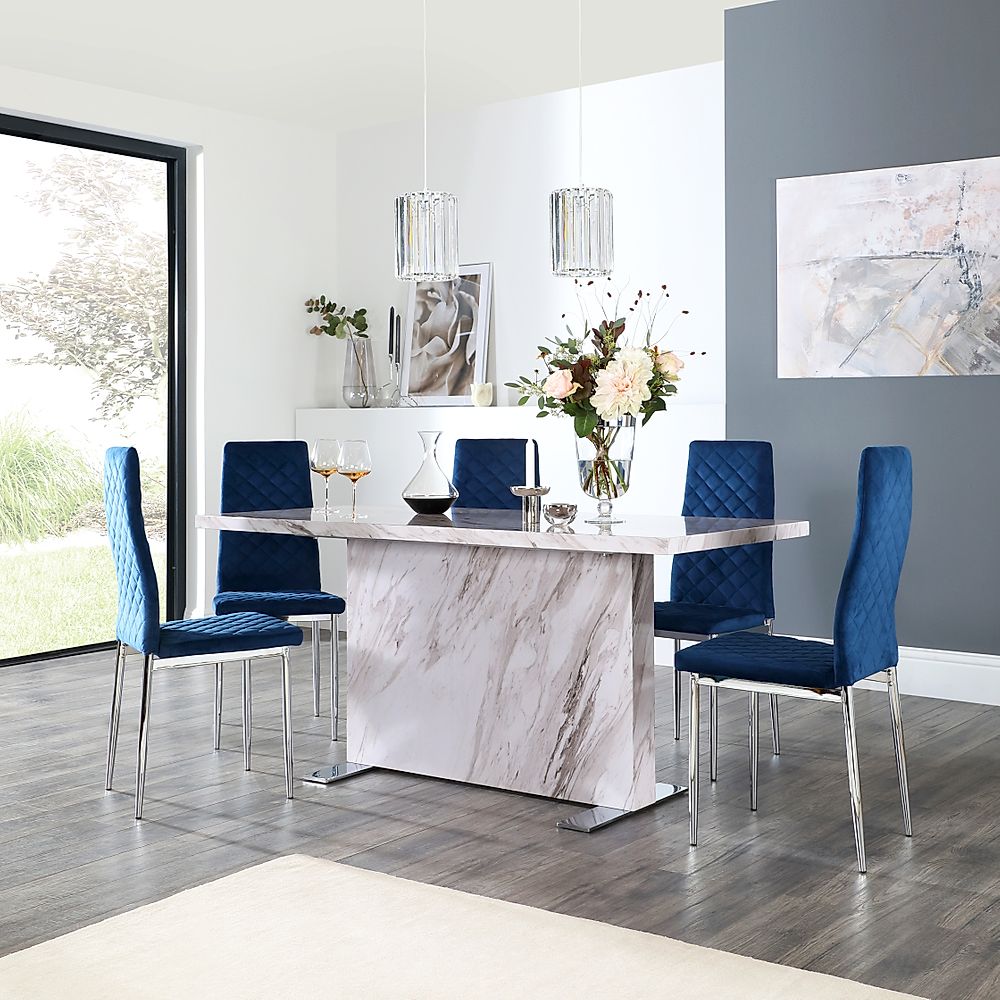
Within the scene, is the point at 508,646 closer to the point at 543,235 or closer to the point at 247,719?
the point at 247,719

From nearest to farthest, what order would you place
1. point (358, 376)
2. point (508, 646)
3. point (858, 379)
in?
1. point (508, 646)
2. point (858, 379)
3. point (358, 376)

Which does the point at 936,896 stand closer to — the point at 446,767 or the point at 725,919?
the point at 725,919

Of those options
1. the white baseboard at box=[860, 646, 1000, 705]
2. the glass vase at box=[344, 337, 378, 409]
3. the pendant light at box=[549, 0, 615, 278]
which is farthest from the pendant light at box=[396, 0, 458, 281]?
the glass vase at box=[344, 337, 378, 409]

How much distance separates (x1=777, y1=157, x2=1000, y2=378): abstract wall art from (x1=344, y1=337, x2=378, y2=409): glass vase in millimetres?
2334

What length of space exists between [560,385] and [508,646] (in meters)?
Answer: 0.74

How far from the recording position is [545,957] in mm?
2312

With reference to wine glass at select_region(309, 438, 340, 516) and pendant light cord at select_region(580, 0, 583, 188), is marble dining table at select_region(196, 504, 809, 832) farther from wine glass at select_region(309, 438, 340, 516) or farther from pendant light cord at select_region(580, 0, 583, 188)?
pendant light cord at select_region(580, 0, 583, 188)

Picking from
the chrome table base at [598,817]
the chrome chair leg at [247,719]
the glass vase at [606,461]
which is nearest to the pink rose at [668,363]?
the glass vase at [606,461]

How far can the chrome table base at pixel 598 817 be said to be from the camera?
11.3 feet

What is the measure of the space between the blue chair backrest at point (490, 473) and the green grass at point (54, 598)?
2.09 meters

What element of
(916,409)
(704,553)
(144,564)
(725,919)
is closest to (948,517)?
(916,409)

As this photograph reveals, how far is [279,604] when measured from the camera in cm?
455

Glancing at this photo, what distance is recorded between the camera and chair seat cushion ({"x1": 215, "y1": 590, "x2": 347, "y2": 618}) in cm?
454

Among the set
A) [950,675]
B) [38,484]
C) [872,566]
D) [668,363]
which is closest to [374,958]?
[872,566]
